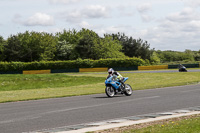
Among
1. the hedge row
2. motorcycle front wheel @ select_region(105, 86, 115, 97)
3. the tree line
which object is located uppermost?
the tree line

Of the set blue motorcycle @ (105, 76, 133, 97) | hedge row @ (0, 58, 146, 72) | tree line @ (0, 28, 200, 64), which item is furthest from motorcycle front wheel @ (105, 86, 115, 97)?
tree line @ (0, 28, 200, 64)

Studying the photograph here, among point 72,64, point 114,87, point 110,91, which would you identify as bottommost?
point 110,91

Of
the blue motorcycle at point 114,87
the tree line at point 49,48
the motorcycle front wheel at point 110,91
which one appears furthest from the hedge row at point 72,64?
the motorcycle front wheel at point 110,91

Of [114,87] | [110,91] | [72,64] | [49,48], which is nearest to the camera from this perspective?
[114,87]

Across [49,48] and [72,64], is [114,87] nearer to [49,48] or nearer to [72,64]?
[72,64]

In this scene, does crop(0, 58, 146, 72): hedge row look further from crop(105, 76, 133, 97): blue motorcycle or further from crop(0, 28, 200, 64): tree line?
crop(105, 76, 133, 97): blue motorcycle

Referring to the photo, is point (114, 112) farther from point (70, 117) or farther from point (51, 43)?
point (51, 43)

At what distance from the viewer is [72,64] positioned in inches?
2827

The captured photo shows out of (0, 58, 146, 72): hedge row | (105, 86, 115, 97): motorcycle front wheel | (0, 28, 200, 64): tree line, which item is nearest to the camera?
(105, 86, 115, 97): motorcycle front wheel

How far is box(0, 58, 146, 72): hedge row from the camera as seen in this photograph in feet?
220

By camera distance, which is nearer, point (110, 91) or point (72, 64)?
point (110, 91)

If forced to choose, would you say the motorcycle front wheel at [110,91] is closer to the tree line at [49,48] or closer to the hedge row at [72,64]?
the hedge row at [72,64]

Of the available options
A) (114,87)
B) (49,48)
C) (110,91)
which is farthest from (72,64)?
(114,87)

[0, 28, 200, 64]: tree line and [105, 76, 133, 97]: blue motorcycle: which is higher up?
[0, 28, 200, 64]: tree line
